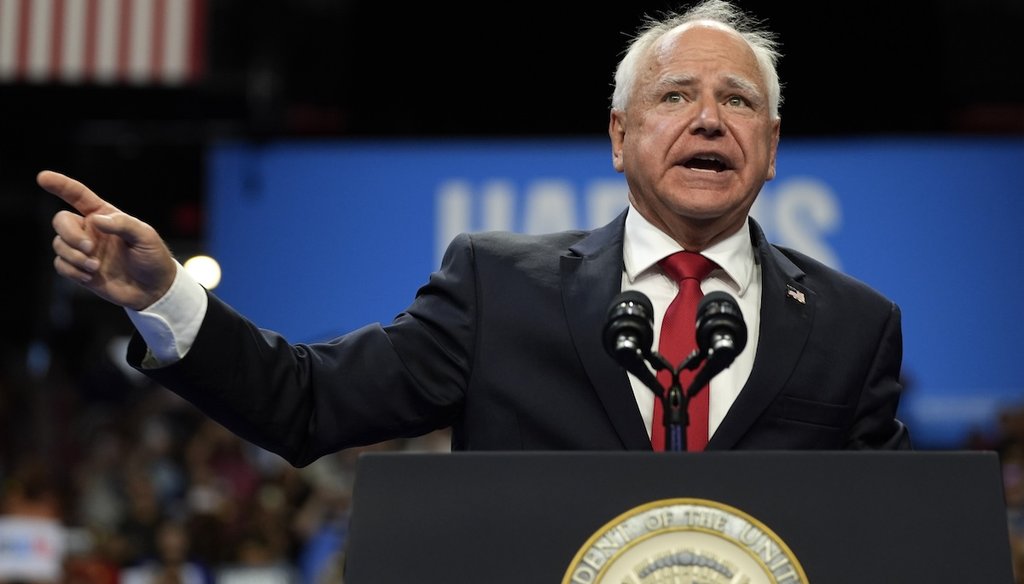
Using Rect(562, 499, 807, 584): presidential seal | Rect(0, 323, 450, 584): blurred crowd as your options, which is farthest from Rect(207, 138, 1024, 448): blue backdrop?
Rect(562, 499, 807, 584): presidential seal

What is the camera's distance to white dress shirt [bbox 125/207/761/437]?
1632 millimetres

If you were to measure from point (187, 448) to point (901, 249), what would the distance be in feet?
11.8

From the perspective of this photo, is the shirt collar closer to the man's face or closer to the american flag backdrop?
the man's face

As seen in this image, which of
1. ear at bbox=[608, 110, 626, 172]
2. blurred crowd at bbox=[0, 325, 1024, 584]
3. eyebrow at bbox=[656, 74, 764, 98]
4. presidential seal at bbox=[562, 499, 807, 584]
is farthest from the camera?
blurred crowd at bbox=[0, 325, 1024, 584]

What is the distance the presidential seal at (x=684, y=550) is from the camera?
1.34 m

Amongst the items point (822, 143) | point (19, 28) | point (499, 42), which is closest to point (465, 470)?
point (19, 28)

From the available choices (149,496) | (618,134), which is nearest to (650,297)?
(618,134)

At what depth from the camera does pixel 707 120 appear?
1909 mm

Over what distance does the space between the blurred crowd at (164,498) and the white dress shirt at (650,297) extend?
2890mm

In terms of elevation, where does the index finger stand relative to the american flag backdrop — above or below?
below

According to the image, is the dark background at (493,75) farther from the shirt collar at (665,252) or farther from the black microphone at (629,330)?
the black microphone at (629,330)

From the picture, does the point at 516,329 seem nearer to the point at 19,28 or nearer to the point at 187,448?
the point at 19,28

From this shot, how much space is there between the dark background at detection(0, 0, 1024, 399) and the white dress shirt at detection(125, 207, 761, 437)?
565cm

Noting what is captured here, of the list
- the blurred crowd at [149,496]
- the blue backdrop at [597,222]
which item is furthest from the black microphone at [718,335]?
the blue backdrop at [597,222]
